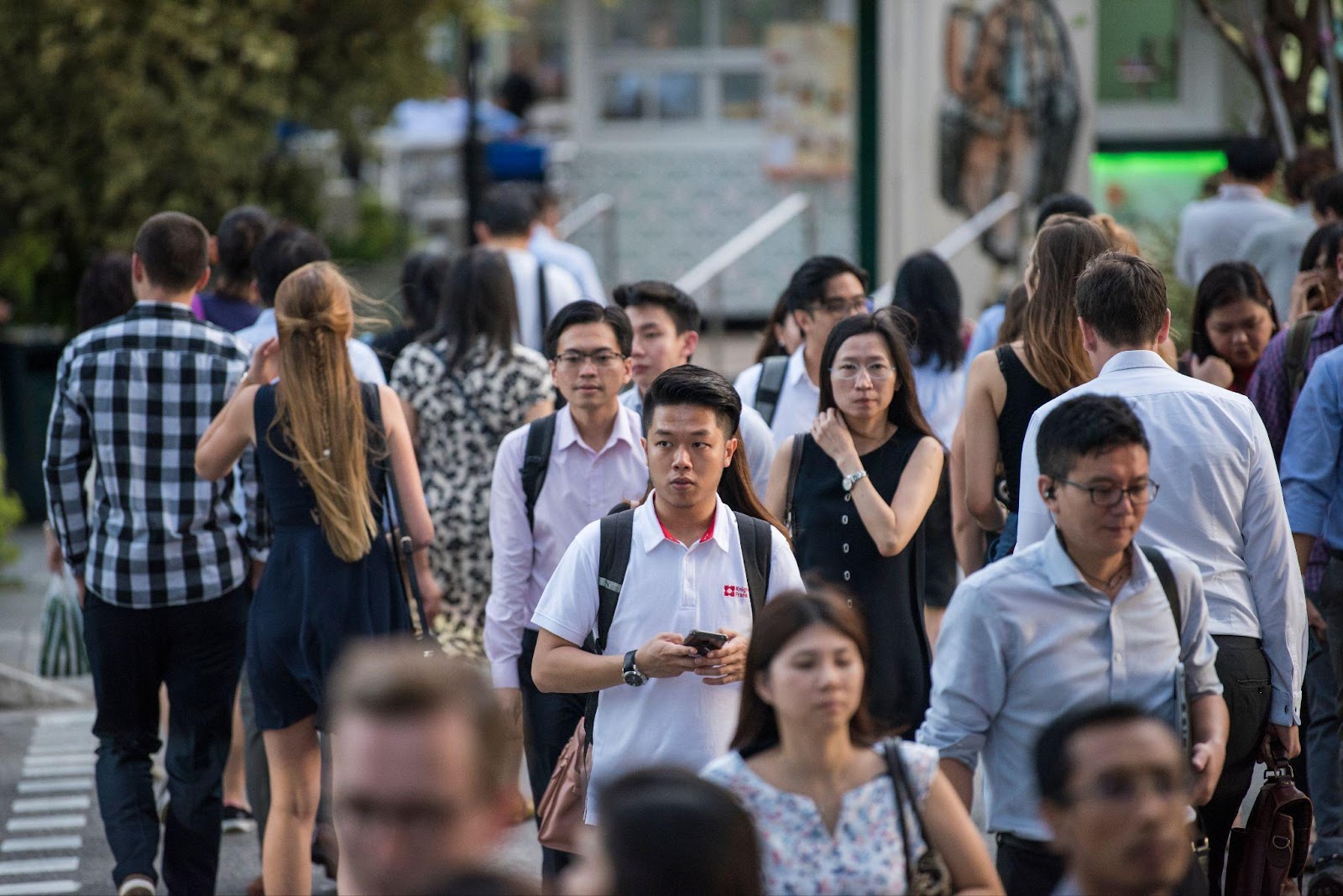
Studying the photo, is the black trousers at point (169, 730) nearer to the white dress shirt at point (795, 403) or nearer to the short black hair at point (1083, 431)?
the white dress shirt at point (795, 403)

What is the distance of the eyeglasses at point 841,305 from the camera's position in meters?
6.32

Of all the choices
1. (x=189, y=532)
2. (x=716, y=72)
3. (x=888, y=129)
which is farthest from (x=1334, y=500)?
(x=716, y=72)

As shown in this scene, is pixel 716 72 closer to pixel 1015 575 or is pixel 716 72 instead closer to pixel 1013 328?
pixel 1013 328

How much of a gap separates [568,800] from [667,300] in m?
2.48

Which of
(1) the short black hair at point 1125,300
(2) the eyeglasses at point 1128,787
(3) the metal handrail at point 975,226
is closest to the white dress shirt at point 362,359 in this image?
(1) the short black hair at point 1125,300

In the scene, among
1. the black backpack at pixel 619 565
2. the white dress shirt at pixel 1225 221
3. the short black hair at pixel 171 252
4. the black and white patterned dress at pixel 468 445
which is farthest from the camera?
the white dress shirt at pixel 1225 221

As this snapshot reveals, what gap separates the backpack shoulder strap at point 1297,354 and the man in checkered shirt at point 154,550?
11.7 ft

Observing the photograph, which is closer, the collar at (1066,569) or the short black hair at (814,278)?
the collar at (1066,569)

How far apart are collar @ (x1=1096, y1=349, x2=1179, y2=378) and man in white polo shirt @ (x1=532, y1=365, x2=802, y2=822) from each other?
37.0 inches

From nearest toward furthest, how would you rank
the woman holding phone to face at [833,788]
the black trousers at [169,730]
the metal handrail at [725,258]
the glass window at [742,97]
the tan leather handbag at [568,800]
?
the woman holding phone to face at [833,788]
the tan leather handbag at [568,800]
the black trousers at [169,730]
the metal handrail at [725,258]
the glass window at [742,97]

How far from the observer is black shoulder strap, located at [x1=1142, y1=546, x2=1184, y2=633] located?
3719 millimetres

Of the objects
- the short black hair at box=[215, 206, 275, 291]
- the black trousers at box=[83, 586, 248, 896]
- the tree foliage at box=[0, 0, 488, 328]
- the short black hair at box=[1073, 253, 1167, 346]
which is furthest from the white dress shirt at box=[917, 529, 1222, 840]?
the tree foliage at box=[0, 0, 488, 328]

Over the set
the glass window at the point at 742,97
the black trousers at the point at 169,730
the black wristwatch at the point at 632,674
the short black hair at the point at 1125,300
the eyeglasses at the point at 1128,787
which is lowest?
the black trousers at the point at 169,730

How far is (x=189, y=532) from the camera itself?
5.78 meters
